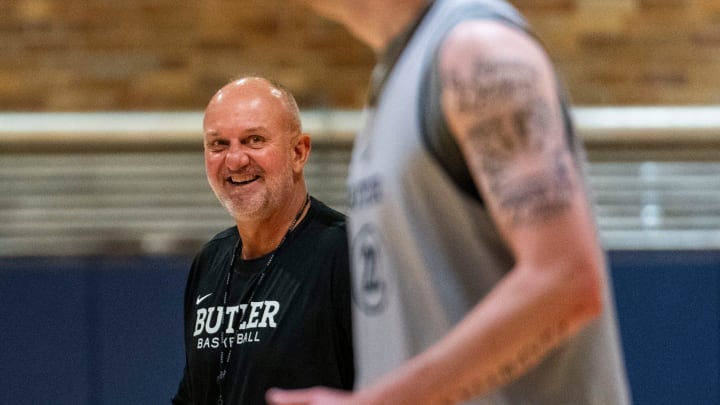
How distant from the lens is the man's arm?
90 centimetres

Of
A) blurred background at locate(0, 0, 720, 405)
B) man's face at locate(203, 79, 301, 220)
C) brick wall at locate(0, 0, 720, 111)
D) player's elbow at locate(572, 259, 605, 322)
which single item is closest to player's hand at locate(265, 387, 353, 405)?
player's elbow at locate(572, 259, 605, 322)

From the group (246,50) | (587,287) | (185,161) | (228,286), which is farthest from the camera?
(246,50)

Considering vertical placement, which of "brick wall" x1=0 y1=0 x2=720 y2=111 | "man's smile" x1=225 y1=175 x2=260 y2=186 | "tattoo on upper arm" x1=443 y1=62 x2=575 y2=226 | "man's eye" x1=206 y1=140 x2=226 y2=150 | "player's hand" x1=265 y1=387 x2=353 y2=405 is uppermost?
"brick wall" x1=0 y1=0 x2=720 y2=111

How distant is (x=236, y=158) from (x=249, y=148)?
4cm

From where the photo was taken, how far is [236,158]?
257cm

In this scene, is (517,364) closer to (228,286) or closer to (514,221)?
(514,221)

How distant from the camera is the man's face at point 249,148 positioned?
2568mm

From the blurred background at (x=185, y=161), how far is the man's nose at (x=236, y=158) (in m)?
1.27

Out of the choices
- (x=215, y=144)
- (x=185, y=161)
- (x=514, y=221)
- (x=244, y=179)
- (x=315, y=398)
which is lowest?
(x=315, y=398)

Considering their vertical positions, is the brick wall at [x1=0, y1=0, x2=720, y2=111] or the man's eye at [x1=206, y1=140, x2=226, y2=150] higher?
the brick wall at [x1=0, y1=0, x2=720, y2=111]

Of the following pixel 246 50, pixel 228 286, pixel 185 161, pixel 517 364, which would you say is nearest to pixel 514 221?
pixel 517 364

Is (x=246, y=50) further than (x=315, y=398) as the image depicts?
Yes

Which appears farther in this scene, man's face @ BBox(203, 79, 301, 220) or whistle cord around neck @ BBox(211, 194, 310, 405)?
man's face @ BBox(203, 79, 301, 220)

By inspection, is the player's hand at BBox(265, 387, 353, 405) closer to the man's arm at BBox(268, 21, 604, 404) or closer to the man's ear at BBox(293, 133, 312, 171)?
the man's arm at BBox(268, 21, 604, 404)
